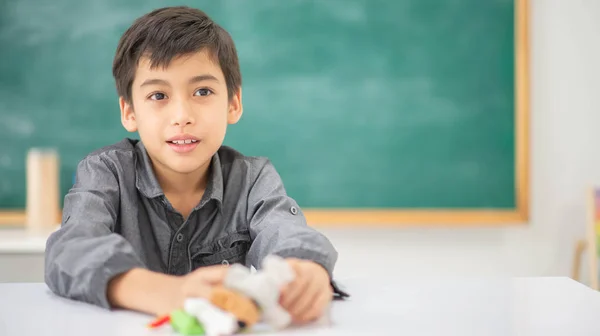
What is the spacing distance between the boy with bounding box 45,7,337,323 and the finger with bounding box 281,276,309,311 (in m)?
0.17

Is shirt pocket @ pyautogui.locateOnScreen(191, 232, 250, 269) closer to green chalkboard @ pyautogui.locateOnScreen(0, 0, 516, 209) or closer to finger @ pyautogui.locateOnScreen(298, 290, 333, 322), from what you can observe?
finger @ pyautogui.locateOnScreen(298, 290, 333, 322)

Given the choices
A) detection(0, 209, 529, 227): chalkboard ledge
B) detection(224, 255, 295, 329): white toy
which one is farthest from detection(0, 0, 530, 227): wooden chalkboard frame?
detection(224, 255, 295, 329): white toy

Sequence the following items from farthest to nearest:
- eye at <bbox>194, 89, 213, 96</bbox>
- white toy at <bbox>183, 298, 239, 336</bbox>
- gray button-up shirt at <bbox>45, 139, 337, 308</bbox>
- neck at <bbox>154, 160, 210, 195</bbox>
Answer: neck at <bbox>154, 160, 210, 195</bbox> < eye at <bbox>194, 89, 213, 96</bbox> < gray button-up shirt at <bbox>45, 139, 337, 308</bbox> < white toy at <bbox>183, 298, 239, 336</bbox>

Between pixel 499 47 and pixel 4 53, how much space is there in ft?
5.95

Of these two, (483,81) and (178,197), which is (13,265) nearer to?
(178,197)

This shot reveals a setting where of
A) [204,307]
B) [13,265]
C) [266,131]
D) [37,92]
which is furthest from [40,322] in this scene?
[37,92]

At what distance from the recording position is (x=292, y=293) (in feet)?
2.22

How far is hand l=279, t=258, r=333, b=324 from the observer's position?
67 cm

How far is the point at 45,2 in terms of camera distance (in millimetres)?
2369

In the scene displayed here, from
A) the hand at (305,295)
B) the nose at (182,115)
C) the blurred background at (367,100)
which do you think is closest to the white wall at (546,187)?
the blurred background at (367,100)

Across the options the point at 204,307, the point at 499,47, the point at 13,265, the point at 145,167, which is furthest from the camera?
the point at 499,47

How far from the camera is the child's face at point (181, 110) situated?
1.05m

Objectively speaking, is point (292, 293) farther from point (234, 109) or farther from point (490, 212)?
point (490, 212)

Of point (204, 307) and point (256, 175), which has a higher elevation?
point (256, 175)
